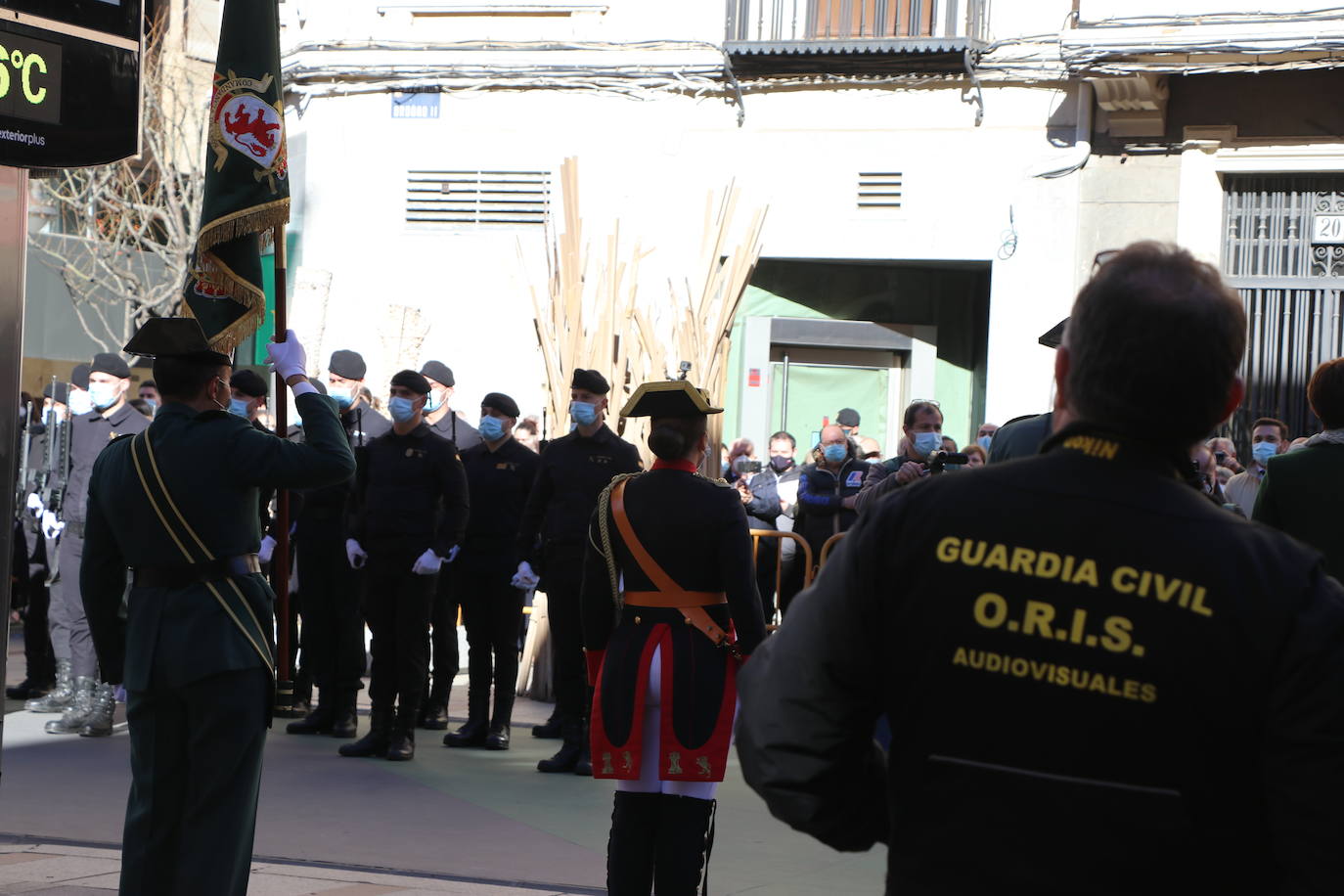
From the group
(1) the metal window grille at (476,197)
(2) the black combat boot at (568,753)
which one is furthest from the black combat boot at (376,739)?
(1) the metal window grille at (476,197)

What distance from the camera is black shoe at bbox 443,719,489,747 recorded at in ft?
31.4

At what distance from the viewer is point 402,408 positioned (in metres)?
9.20

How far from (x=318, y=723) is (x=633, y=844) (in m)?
5.25

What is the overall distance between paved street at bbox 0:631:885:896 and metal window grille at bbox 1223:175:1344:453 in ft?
26.3

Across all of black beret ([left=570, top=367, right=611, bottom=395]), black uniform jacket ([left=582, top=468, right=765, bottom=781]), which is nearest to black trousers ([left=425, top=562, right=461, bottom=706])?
black beret ([left=570, top=367, right=611, bottom=395])

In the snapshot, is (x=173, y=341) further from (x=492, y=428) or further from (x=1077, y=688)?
(x=492, y=428)


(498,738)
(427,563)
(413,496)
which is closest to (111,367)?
(413,496)

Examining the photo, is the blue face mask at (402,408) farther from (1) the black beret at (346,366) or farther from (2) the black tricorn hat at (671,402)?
(2) the black tricorn hat at (671,402)

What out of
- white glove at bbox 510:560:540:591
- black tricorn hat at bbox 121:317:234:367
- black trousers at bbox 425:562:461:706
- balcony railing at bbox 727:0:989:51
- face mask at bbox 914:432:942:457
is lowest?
black trousers at bbox 425:562:461:706

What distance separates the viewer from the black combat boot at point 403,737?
8.97 meters

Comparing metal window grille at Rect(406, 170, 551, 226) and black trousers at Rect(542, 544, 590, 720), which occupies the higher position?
metal window grille at Rect(406, 170, 551, 226)

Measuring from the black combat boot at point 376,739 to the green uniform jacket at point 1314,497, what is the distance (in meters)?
5.36

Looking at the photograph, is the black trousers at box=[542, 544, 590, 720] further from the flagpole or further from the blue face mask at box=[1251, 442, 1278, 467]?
the blue face mask at box=[1251, 442, 1278, 467]

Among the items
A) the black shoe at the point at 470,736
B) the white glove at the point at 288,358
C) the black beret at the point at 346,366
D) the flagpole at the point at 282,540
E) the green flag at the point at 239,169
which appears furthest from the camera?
the black beret at the point at 346,366
